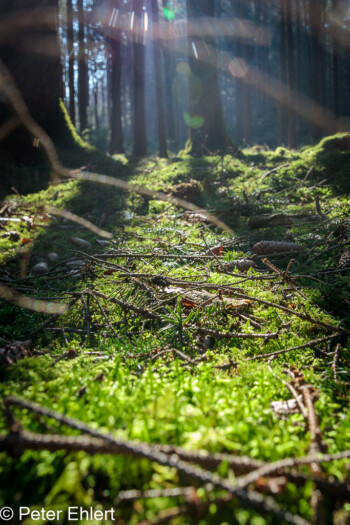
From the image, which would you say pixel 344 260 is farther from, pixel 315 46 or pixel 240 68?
pixel 240 68

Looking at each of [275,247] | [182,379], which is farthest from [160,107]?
[182,379]

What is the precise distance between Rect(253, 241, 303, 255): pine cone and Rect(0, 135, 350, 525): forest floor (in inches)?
0.6

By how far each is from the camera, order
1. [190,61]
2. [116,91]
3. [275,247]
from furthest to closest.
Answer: [116,91] < [190,61] < [275,247]

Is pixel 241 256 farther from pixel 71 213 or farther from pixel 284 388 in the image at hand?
pixel 71 213

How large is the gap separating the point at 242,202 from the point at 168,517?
611 cm

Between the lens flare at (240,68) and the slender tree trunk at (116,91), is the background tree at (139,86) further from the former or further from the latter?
the lens flare at (240,68)

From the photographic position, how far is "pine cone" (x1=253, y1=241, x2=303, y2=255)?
12.2ft

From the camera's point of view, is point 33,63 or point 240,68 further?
point 240,68

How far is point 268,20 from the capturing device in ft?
115

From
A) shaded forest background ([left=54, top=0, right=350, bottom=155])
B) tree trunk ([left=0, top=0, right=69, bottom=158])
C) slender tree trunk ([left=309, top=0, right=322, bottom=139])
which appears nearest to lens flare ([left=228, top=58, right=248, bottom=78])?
shaded forest background ([left=54, top=0, right=350, bottom=155])

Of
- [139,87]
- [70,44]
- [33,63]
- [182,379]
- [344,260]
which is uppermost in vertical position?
[70,44]

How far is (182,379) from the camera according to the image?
66.3 inches

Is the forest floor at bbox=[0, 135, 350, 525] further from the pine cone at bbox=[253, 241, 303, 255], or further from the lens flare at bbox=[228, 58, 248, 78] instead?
the lens flare at bbox=[228, 58, 248, 78]

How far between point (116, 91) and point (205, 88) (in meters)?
7.43
